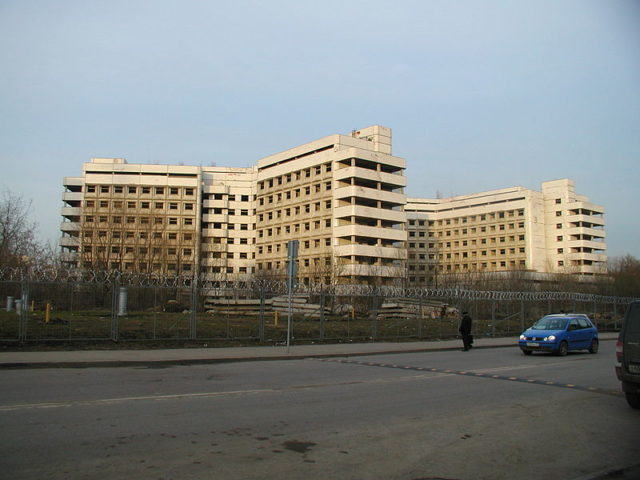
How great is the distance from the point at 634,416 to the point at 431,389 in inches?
153

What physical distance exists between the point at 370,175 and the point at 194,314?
6388 centimetres

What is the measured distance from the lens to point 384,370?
627 inches

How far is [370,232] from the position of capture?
8188 centimetres

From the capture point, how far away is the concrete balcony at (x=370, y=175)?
81812mm

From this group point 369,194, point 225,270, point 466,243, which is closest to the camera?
point 369,194

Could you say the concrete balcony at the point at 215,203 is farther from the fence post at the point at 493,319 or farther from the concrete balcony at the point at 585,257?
the fence post at the point at 493,319

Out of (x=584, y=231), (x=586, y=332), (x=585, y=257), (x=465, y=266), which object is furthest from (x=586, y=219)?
(x=586, y=332)

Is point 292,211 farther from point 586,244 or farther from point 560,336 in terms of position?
point 560,336

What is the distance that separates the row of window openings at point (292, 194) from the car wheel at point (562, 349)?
65427mm

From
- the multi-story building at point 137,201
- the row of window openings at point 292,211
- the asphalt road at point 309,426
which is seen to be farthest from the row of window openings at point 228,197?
the asphalt road at point 309,426

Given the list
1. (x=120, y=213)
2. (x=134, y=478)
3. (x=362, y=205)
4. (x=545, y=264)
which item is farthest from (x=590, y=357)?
(x=545, y=264)

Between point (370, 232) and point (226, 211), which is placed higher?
point (226, 211)

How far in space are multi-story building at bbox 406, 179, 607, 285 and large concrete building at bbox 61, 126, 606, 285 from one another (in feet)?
0.73

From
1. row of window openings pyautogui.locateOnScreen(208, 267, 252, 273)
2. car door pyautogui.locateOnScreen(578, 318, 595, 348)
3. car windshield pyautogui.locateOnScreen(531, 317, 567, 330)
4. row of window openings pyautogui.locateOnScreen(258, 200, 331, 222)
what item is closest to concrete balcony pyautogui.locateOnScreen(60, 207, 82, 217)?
row of window openings pyautogui.locateOnScreen(208, 267, 252, 273)
